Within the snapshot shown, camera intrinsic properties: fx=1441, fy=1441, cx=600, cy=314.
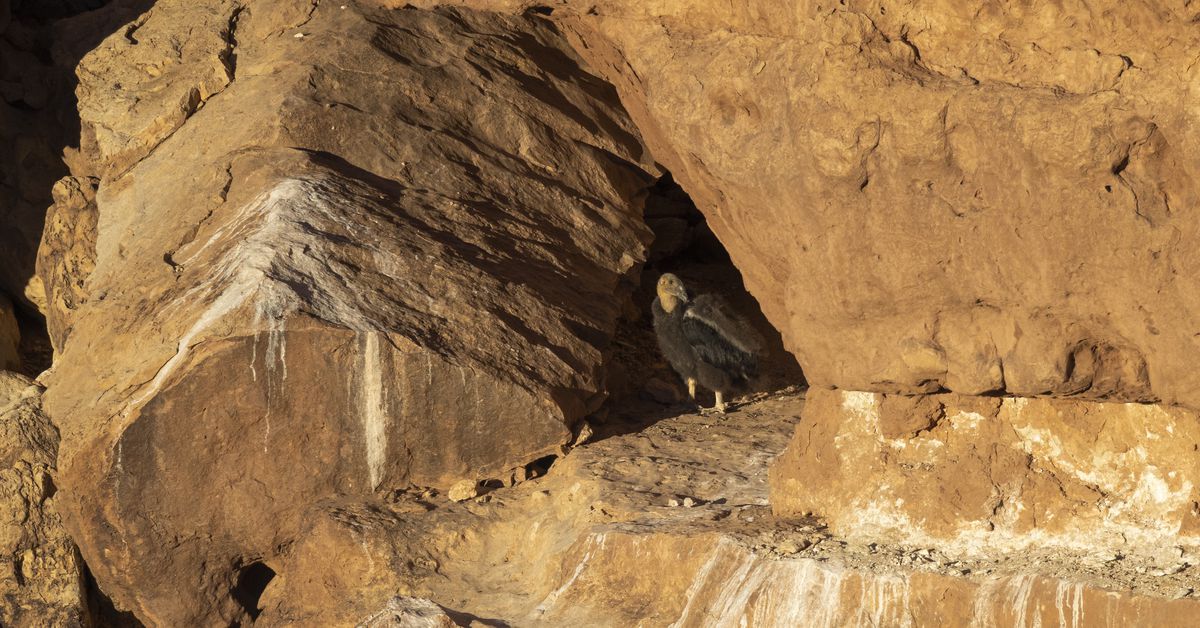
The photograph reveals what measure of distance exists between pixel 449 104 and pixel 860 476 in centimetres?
356

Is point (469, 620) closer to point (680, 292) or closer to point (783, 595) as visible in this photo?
point (783, 595)

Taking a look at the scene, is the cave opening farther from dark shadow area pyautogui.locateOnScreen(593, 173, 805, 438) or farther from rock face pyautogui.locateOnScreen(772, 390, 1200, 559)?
rock face pyautogui.locateOnScreen(772, 390, 1200, 559)

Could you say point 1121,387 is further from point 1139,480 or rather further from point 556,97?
point 556,97

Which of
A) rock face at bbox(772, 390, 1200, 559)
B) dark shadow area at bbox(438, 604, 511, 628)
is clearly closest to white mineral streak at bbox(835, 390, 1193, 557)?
rock face at bbox(772, 390, 1200, 559)

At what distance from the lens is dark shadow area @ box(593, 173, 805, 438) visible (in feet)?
27.2

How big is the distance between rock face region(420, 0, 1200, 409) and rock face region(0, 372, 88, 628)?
156 inches

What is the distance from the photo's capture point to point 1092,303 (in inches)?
191

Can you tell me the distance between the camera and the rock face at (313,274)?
6.66 metres

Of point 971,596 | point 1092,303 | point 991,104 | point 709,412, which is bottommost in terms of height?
point 971,596

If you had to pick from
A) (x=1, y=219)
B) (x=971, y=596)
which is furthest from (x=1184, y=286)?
(x=1, y=219)

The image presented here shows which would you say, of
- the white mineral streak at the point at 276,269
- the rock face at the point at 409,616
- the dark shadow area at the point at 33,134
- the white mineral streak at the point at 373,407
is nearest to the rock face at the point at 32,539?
the white mineral streak at the point at 276,269

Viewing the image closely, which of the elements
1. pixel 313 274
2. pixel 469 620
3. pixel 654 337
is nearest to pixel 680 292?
pixel 654 337

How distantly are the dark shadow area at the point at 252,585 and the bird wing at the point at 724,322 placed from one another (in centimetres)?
275

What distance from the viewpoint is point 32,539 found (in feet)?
24.8
